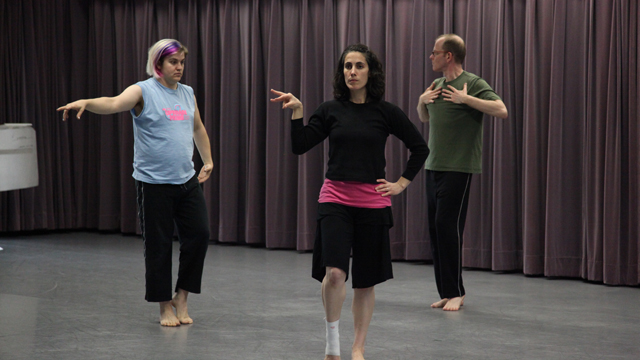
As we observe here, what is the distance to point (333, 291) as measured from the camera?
2.79 metres

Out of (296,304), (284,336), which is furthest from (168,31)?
(284,336)

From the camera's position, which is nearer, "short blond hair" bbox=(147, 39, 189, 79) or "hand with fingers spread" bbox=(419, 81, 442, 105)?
"short blond hair" bbox=(147, 39, 189, 79)

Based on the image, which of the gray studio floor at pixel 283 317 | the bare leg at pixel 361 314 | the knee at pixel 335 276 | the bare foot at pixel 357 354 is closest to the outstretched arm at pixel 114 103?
the gray studio floor at pixel 283 317

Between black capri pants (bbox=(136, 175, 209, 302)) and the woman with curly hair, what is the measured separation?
0.95 meters

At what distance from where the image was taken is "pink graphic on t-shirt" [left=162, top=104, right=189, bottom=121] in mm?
3547

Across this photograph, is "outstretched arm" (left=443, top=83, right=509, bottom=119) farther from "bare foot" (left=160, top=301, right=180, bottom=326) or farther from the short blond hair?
"bare foot" (left=160, top=301, right=180, bottom=326)

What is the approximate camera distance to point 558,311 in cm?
401

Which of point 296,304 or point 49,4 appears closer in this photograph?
point 296,304

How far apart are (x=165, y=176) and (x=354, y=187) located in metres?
1.12

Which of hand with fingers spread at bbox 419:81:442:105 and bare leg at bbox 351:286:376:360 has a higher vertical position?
hand with fingers spread at bbox 419:81:442:105

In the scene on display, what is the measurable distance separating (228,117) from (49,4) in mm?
2310

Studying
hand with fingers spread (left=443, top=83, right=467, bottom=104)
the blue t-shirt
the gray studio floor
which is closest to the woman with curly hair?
the gray studio floor

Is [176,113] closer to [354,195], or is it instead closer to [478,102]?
[354,195]

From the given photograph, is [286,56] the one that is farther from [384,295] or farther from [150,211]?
[150,211]
